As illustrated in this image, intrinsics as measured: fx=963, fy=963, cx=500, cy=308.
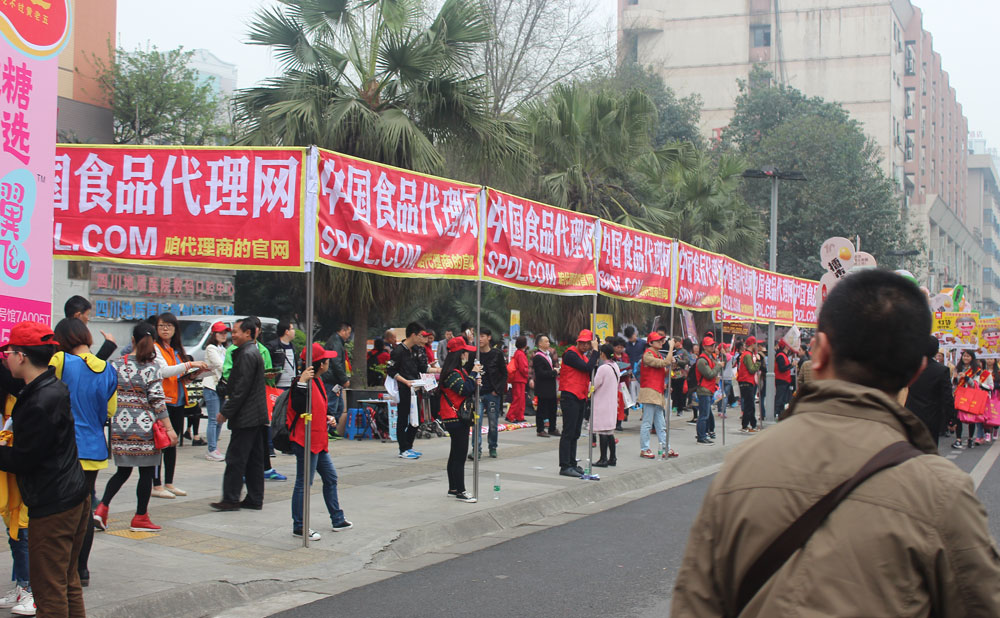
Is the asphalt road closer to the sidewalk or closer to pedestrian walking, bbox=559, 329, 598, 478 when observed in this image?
the sidewalk

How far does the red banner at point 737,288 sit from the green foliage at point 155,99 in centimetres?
1847

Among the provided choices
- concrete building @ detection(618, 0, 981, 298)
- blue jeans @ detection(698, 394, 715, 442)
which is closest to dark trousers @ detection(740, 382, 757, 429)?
blue jeans @ detection(698, 394, 715, 442)

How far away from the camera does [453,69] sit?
1641 centimetres

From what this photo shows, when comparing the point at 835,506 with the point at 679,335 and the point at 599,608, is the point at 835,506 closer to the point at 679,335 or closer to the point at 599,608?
the point at 599,608

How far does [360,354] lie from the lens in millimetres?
17344

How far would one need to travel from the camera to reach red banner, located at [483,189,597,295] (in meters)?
10.1

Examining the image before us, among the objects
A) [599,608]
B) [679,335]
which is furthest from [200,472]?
[679,335]

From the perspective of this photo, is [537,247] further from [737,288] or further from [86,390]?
[737,288]

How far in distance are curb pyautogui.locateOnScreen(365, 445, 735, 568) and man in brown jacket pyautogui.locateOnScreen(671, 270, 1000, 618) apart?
5.85m

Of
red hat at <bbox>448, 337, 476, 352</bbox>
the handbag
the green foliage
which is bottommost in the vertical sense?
the handbag

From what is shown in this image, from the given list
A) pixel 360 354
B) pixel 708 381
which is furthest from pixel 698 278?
pixel 360 354

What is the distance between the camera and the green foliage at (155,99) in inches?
1125

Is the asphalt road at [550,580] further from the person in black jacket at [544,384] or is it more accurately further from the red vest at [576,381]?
the person in black jacket at [544,384]

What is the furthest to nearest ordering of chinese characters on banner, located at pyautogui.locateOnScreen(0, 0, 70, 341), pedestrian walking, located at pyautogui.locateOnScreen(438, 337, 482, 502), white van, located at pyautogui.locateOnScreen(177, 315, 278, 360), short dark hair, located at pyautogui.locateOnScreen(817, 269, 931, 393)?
white van, located at pyautogui.locateOnScreen(177, 315, 278, 360)
pedestrian walking, located at pyautogui.locateOnScreen(438, 337, 482, 502)
chinese characters on banner, located at pyautogui.locateOnScreen(0, 0, 70, 341)
short dark hair, located at pyautogui.locateOnScreen(817, 269, 931, 393)
